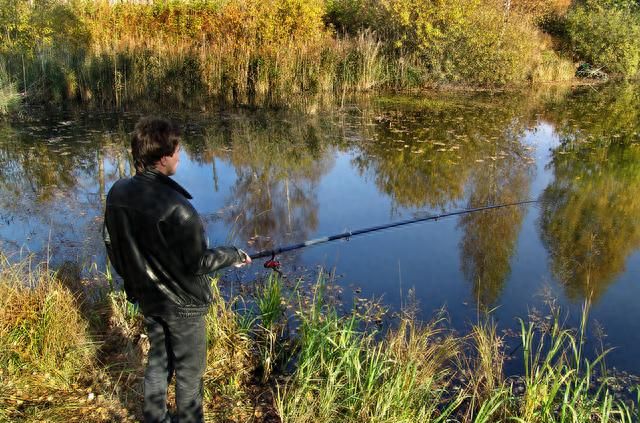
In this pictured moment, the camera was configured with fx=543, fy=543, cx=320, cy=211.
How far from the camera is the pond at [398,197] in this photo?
185 inches

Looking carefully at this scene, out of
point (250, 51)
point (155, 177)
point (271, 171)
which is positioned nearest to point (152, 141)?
point (155, 177)

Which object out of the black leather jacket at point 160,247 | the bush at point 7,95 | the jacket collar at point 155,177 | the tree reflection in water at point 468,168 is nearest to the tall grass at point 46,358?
the black leather jacket at point 160,247

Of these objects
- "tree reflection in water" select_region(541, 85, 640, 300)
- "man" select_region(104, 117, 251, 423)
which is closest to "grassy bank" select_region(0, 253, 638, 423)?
"man" select_region(104, 117, 251, 423)

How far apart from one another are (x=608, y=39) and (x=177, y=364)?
21.7 m

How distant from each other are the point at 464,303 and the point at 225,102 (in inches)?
360

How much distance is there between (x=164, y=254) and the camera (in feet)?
7.21

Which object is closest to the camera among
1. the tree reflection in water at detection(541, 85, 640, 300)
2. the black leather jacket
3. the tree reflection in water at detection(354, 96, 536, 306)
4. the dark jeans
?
the black leather jacket

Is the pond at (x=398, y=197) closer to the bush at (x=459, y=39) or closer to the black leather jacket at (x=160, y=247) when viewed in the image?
the black leather jacket at (x=160, y=247)

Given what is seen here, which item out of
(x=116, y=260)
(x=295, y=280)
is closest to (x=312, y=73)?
(x=295, y=280)

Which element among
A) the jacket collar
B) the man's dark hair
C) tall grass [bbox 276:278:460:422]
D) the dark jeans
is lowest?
tall grass [bbox 276:278:460:422]

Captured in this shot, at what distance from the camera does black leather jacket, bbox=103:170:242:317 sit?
7.01 feet

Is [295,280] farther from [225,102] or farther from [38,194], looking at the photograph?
[225,102]

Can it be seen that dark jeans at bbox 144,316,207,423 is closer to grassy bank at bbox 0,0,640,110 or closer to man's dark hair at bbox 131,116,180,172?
man's dark hair at bbox 131,116,180,172

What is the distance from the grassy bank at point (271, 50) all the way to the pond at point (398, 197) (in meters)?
0.93
